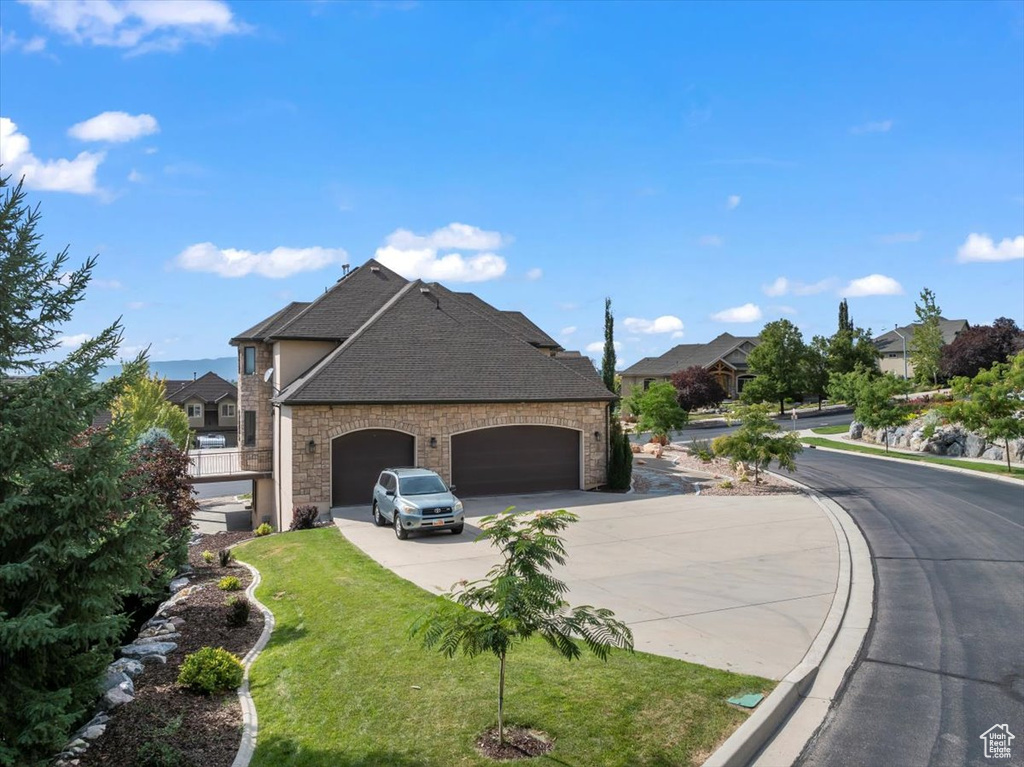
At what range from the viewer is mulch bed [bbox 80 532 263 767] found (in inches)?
294

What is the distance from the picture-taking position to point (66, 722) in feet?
22.8

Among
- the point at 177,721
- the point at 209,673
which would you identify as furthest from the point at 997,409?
the point at 177,721

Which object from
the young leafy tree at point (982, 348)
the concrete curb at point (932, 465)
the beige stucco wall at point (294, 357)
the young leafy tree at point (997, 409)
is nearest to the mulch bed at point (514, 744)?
the beige stucco wall at point (294, 357)

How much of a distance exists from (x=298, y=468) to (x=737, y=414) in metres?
16.3

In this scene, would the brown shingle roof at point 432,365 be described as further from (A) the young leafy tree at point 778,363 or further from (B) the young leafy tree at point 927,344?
(B) the young leafy tree at point 927,344

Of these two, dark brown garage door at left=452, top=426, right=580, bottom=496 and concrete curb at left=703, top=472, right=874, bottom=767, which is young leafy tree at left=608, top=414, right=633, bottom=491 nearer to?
dark brown garage door at left=452, top=426, right=580, bottom=496

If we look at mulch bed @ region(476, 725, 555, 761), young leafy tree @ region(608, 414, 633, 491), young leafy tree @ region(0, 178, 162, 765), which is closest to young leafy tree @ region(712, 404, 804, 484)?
young leafy tree @ region(608, 414, 633, 491)

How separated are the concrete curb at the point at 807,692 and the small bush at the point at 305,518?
15.1 metres

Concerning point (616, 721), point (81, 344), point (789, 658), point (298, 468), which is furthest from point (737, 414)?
point (81, 344)

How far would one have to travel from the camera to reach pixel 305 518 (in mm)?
22109

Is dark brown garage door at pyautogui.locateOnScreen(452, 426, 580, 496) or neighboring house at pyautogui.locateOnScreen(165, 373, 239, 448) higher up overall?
neighboring house at pyautogui.locateOnScreen(165, 373, 239, 448)

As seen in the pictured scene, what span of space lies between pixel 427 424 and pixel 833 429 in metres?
39.2

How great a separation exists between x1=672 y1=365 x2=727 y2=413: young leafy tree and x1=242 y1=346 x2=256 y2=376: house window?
4151 cm

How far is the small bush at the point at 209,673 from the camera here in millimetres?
9109
